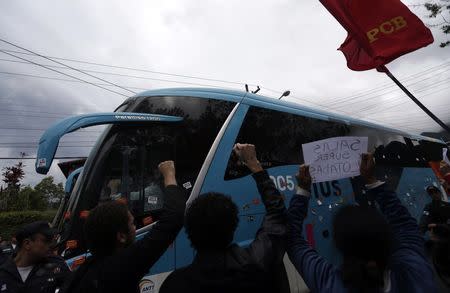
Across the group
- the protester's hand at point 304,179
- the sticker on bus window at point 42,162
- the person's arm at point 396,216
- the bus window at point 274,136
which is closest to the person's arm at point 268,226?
the protester's hand at point 304,179

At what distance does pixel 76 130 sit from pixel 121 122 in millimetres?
488

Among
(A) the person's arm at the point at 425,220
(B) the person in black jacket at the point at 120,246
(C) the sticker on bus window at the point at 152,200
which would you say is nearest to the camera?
(B) the person in black jacket at the point at 120,246

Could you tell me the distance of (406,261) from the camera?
1.65m

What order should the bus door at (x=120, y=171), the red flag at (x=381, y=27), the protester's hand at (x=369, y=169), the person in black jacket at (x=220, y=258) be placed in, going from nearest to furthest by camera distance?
the person in black jacket at (x=220, y=258)
the protester's hand at (x=369, y=169)
the bus door at (x=120, y=171)
the red flag at (x=381, y=27)

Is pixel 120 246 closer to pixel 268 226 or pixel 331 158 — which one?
pixel 268 226

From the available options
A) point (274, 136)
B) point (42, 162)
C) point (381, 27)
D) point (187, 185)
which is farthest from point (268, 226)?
point (381, 27)

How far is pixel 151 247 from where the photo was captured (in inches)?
71.6

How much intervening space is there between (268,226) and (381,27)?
9.82ft

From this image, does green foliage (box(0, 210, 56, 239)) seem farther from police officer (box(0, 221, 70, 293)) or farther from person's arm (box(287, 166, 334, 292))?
person's arm (box(287, 166, 334, 292))

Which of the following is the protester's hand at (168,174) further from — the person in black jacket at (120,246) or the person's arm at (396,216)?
the person's arm at (396,216)

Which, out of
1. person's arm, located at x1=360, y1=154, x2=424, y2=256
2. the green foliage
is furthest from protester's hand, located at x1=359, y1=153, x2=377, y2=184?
the green foliage

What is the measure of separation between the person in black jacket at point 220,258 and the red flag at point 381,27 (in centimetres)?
290

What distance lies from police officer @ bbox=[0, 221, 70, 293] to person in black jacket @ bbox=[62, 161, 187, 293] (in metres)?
0.96

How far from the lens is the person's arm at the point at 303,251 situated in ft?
5.69
